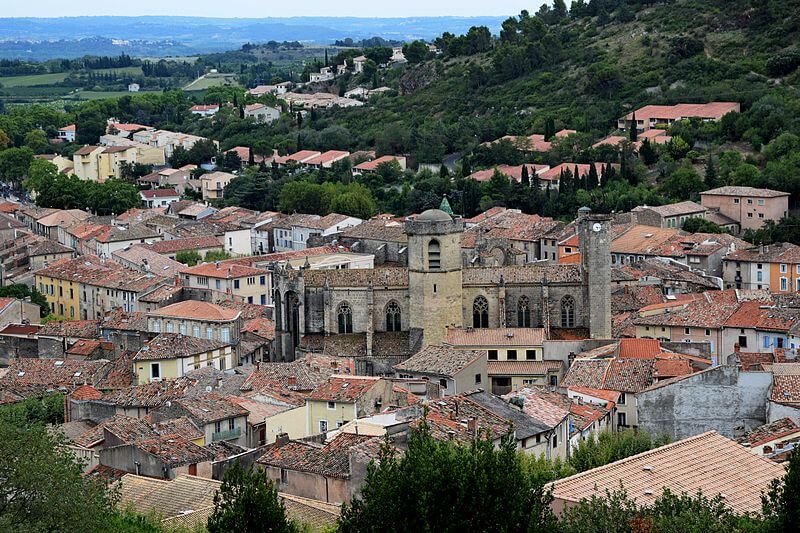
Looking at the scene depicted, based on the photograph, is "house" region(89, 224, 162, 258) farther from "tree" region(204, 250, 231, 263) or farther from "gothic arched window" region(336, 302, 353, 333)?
"gothic arched window" region(336, 302, 353, 333)

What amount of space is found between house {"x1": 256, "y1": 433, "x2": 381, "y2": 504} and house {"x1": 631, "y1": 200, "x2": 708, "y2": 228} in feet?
169

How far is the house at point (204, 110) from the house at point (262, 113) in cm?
717

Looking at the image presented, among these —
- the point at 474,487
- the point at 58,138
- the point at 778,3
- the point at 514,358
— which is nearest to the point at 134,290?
the point at 514,358

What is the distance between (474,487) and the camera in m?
24.5

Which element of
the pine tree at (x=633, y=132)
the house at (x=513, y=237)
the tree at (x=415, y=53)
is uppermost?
the tree at (x=415, y=53)

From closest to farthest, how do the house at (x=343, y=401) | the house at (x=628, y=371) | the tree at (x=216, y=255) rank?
the house at (x=343, y=401)
the house at (x=628, y=371)
the tree at (x=216, y=255)

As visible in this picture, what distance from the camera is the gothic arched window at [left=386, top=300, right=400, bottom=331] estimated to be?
5484 centimetres

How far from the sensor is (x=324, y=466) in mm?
31719

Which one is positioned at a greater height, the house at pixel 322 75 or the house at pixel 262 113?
the house at pixel 322 75

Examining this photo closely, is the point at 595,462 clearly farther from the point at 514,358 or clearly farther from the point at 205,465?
the point at 514,358

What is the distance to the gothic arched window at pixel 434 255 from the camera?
174ft

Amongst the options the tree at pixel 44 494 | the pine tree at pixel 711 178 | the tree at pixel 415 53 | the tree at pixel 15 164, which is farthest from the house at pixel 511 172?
the tree at pixel 44 494

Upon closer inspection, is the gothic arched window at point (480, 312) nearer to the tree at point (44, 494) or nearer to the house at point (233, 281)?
the house at point (233, 281)

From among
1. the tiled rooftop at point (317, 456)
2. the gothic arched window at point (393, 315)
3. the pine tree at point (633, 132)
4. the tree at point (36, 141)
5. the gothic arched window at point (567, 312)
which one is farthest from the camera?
the tree at point (36, 141)
